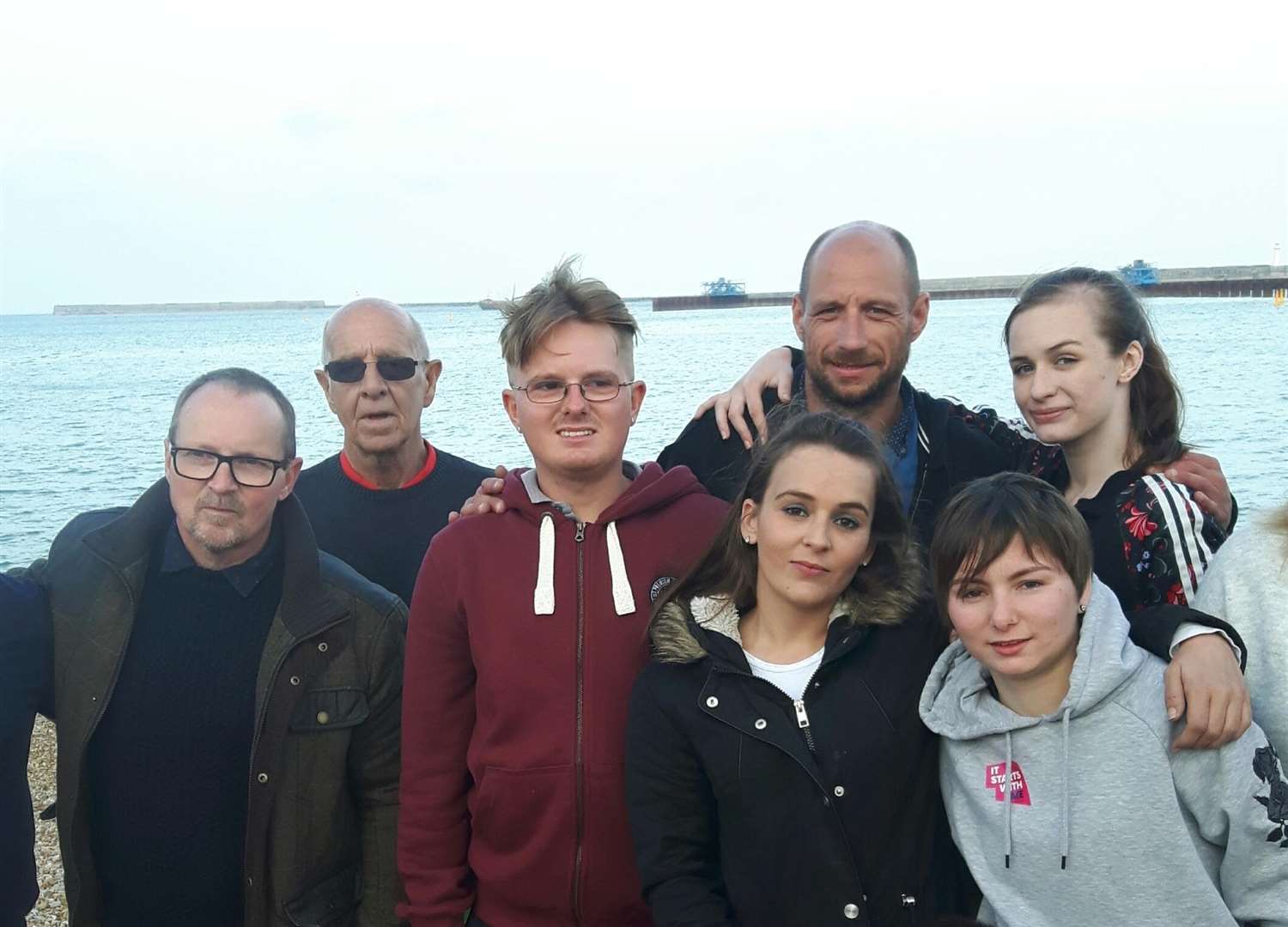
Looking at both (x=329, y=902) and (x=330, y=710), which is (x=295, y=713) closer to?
(x=330, y=710)

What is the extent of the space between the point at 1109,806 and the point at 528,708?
1579 mm

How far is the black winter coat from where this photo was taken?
2.78 meters

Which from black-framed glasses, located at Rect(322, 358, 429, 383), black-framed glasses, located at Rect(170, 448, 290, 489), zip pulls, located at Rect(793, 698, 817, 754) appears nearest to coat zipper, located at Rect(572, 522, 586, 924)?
zip pulls, located at Rect(793, 698, 817, 754)

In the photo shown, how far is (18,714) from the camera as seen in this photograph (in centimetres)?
331

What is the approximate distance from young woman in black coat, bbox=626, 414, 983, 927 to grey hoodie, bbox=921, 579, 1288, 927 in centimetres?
16

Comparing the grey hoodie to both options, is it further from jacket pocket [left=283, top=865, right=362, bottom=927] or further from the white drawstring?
jacket pocket [left=283, top=865, right=362, bottom=927]

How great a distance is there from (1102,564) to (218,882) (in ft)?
9.90

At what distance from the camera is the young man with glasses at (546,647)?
3.00 m

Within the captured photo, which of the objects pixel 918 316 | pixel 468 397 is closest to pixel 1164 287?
pixel 468 397

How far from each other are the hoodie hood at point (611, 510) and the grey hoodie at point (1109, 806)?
991 mm

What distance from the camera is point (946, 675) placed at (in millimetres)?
2941

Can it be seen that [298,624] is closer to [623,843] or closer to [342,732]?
[342,732]

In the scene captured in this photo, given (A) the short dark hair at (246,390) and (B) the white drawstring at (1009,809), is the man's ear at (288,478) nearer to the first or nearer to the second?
(A) the short dark hair at (246,390)

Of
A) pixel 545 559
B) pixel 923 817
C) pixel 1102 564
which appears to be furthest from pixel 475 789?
pixel 1102 564
